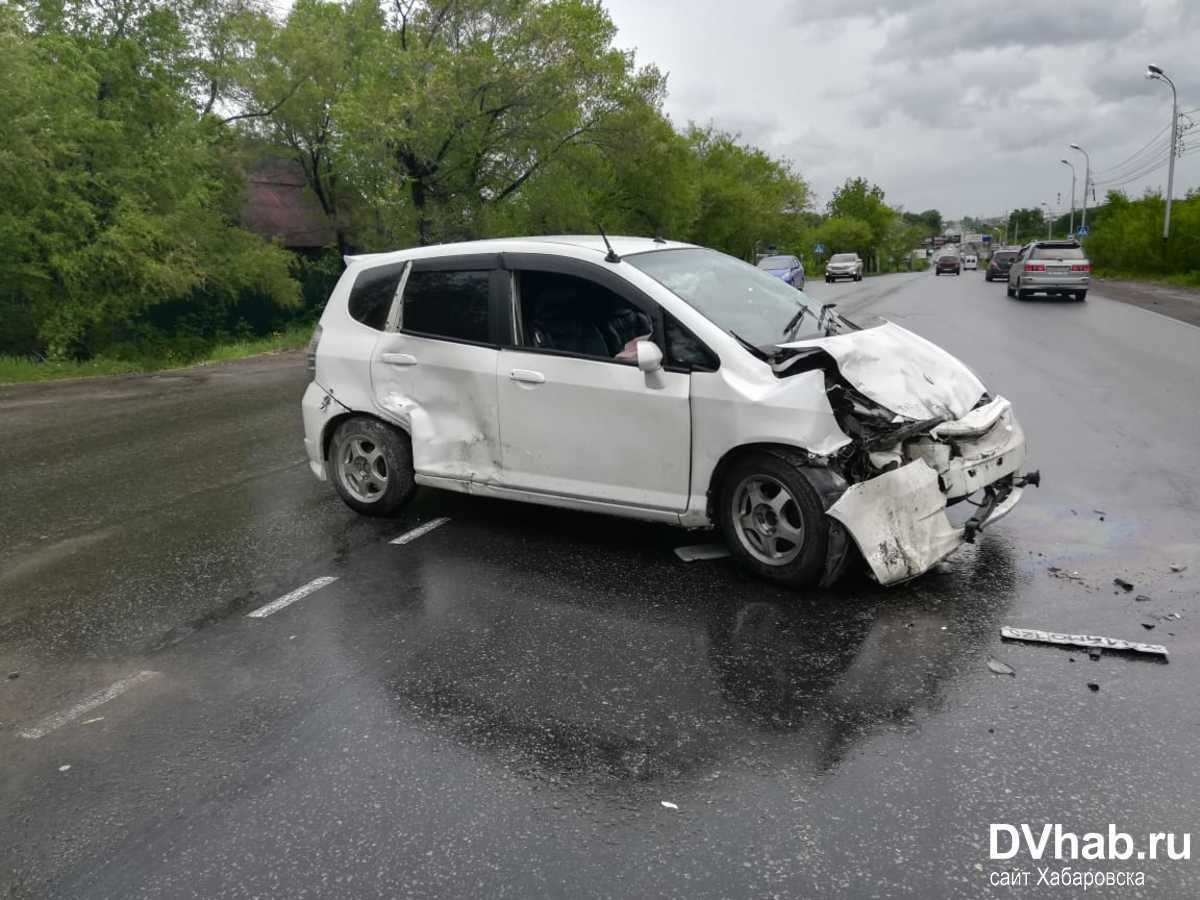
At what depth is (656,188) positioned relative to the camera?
1635 inches

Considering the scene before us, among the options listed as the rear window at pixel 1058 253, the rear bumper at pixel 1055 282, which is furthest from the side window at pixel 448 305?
the rear window at pixel 1058 253

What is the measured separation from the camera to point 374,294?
255 inches

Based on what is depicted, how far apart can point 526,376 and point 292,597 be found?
182 cm

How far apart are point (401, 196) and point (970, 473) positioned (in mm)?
24528

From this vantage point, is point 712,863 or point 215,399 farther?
point 215,399

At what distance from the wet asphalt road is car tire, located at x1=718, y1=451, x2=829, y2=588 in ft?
0.58

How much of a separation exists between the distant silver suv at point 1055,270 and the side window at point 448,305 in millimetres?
25772

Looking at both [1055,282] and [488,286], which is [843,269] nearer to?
[1055,282]

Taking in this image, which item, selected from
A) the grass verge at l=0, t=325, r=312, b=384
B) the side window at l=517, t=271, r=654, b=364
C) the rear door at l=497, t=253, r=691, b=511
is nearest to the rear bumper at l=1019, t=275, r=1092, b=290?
the grass verge at l=0, t=325, r=312, b=384

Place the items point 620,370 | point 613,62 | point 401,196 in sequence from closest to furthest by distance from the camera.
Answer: point 620,370 → point 401,196 → point 613,62

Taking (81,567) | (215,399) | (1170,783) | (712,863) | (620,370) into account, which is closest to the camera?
(712,863)

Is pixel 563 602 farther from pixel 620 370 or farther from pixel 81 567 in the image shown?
pixel 81 567

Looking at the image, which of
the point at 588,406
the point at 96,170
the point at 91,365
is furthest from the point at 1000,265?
the point at 588,406

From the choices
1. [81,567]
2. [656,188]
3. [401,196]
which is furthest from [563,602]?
[656,188]
